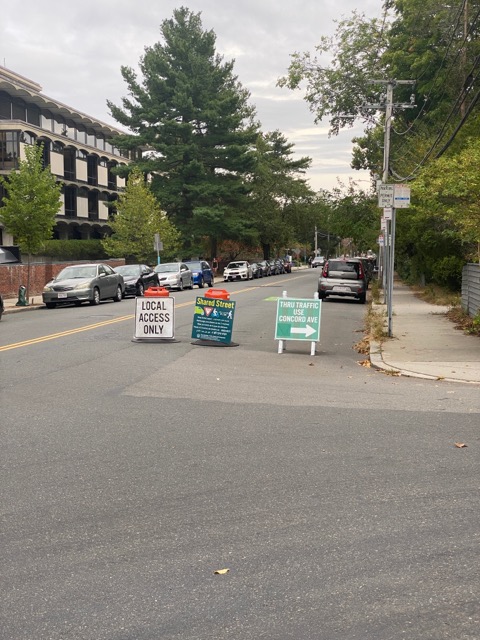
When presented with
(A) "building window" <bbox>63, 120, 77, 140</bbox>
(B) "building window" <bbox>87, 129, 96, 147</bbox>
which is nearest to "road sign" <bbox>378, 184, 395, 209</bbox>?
(A) "building window" <bbox>63, 120, 77, 140</bbox>

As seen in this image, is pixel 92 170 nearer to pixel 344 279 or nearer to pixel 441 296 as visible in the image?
pixel 344 279

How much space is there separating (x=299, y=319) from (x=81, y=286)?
14295 millimetres

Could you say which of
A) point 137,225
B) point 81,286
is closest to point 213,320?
point 81,286

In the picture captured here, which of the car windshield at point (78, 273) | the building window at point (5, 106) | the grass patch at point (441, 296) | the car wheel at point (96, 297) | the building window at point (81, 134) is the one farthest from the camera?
the building window at point (81, 134)

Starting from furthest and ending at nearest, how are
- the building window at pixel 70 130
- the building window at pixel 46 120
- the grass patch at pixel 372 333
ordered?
1. the building window at pixel 70 130
2. the building window at pixel 46 120
3. the grass patch at pixel 372 333

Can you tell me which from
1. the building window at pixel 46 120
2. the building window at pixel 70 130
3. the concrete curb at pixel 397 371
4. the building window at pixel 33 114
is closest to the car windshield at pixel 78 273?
the concrete curb at pixel 397 371

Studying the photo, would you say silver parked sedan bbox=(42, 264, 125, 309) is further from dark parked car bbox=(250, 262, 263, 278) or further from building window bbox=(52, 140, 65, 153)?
building window bbox=(52, 140, 65, 153)

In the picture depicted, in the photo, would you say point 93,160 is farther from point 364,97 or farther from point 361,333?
point 361,333

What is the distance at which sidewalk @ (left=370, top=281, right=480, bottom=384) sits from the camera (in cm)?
1141

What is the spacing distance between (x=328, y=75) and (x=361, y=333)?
28.2 m

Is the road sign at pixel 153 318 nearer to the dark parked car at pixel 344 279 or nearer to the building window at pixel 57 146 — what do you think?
the dark parked car at pixel 344 279

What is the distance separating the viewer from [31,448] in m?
6.79

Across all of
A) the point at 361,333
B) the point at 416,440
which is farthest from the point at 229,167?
the point at 416,440

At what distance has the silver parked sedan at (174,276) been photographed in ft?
125
